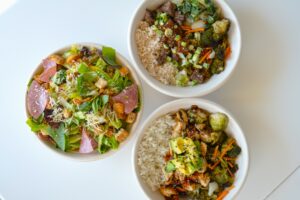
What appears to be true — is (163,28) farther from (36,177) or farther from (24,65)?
(36,177)

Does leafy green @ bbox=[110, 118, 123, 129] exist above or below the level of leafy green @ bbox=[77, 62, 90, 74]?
below

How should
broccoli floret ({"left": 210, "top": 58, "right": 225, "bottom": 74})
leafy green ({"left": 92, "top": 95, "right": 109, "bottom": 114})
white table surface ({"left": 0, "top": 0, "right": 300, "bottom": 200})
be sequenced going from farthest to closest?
white table surface ({"left": 0, "top": 0, "right": 300, "bottom": 200}), broccoli floret ({"left": 210, "top": 58, "right": 225, "bottom": 74}), leafy green ({"left": 92, "top": 95, "right": 109, "bottom": 114})

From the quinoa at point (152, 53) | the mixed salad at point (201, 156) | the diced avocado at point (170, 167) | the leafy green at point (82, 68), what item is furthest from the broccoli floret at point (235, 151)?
the leafy green at point (82, 68)

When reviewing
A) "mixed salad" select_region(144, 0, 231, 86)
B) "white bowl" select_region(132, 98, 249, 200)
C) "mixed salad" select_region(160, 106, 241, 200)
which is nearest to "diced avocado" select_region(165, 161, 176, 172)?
"mixed salad" select_region(160, 106, 241, 200)

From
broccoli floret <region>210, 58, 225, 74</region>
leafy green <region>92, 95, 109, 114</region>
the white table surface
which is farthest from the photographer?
the white table surface

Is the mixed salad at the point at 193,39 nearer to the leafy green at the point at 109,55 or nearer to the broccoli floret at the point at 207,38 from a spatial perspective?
the broccoli floret at the point at 207,38

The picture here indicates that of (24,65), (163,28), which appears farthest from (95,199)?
(163,28)

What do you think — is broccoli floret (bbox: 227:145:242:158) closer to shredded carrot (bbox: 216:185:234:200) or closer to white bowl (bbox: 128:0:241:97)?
shredded carrot (bbox: 216:185:234:200)
